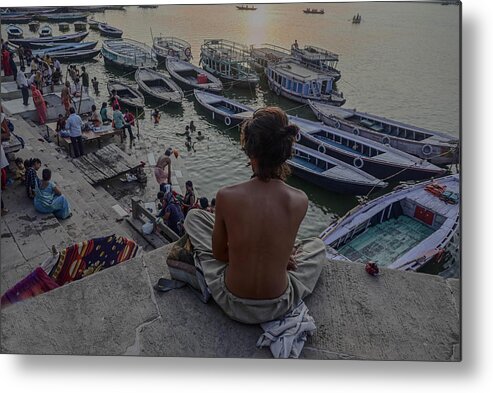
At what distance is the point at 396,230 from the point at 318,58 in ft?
12.1

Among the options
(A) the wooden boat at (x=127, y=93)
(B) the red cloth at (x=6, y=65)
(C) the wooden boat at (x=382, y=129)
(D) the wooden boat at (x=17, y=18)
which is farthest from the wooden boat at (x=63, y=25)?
(C) the wooden boat at (x=382, y=129)

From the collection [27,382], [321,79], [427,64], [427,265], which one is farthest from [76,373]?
[321,79]

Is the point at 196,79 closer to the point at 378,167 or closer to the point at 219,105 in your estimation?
the point at 219,105

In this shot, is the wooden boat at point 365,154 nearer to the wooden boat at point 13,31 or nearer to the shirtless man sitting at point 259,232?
the shirtless man sitting at point 259,232

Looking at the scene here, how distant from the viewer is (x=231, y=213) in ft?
7.39

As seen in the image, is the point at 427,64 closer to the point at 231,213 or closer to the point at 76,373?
the point at 231,213

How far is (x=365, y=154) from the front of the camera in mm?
11242

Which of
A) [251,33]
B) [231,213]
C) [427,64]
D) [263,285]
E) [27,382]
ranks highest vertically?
[251,33]

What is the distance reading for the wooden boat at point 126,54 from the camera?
30.5 feet

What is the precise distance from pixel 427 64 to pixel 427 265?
308cm

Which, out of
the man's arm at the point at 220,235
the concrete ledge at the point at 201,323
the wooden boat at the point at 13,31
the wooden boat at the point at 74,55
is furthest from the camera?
the wooden boat at the point at 74,55

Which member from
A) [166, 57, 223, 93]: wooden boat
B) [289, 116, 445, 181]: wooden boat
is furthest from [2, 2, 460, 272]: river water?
[166, 57, 223, 93]: wooden boat

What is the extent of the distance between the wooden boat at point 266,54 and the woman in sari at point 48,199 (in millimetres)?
4158

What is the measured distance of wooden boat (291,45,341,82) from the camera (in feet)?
25.3
